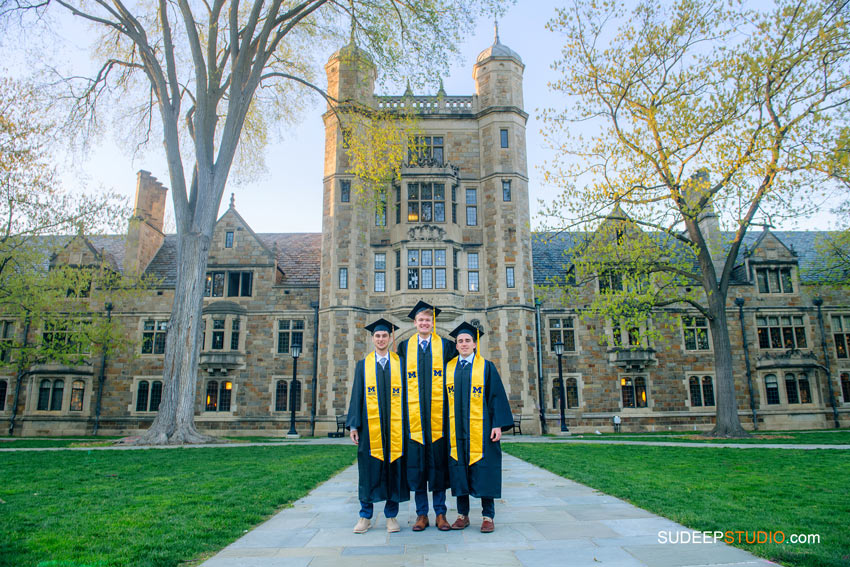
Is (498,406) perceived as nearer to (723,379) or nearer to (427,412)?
(427,412)

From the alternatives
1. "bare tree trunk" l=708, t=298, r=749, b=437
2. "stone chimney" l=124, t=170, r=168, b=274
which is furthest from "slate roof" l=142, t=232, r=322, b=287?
"bare tree trunk" l=708, t=298, r=749, b=437

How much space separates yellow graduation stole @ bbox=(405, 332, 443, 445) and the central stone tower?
15404 millimetres

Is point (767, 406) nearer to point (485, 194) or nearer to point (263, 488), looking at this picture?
point (485, 194)

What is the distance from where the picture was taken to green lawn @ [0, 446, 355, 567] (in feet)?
13.4

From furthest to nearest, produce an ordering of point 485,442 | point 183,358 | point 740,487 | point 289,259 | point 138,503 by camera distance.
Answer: point 289,259 < point 183,358 < point 740,487 < point 138,503 < point 485,442

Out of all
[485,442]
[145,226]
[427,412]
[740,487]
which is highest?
[145,226]

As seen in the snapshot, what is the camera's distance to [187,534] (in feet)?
14.9

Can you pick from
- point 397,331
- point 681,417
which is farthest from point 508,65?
point 681,417

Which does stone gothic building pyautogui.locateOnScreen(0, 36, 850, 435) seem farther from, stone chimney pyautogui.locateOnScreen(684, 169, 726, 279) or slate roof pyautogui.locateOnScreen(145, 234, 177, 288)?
stone chimney pyautogui.locateOnScreen(684, 169, 726, 279)

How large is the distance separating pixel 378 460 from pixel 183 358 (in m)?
11.8

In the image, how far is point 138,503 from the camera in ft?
19.6

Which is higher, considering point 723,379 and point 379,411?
point 723,379

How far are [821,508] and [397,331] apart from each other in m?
17.0

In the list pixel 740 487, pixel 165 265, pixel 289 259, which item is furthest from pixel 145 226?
pixel 740 487
